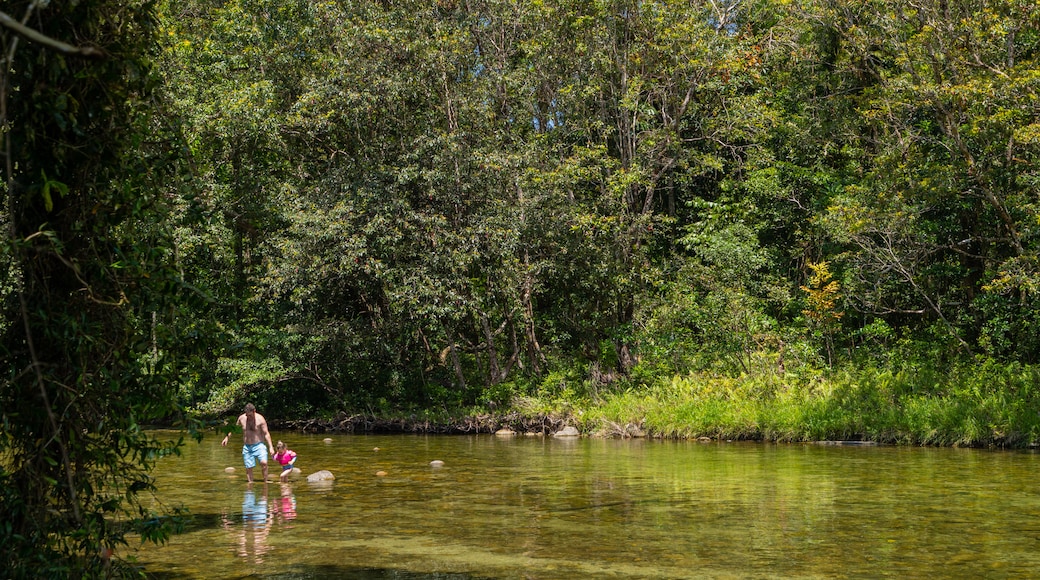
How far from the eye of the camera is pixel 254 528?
40.8 ft

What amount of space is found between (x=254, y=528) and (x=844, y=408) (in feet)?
54.1

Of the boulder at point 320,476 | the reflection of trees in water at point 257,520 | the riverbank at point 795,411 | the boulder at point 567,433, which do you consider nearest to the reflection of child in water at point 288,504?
the reflection of trees in water at point 257,520

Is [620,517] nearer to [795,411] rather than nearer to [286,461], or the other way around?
[286,461]

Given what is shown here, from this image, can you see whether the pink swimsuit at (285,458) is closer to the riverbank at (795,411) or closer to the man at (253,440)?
the man at (253,440)

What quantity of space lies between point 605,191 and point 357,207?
26.0ft

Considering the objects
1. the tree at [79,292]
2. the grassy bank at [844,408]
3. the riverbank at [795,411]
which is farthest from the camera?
the riverbank at [795,411]

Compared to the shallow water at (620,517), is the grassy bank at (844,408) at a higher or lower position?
higher

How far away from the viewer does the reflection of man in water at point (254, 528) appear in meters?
10.8

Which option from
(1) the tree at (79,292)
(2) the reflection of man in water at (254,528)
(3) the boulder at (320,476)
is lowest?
(2) the reflection of man in water at (254,528)

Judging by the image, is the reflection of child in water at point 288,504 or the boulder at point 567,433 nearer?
the reflection of child in water at point 288,504

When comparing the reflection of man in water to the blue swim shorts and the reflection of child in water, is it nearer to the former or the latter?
the reflection of child in water

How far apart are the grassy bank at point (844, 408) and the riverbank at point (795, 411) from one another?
24 millimetres

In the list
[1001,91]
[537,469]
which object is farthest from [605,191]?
[537,469]

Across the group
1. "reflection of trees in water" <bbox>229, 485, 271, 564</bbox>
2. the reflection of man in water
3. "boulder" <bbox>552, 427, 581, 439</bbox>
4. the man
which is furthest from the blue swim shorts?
"boulder" <bbox>552, 427, 581, 439</bbox>
